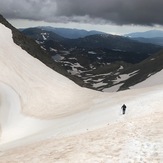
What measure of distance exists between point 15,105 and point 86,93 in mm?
20948

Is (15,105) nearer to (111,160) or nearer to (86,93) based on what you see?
(86,93)

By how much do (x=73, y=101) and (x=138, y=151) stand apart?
139 feet

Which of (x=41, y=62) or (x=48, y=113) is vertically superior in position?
(x=41, y=62)

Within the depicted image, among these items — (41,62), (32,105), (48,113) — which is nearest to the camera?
(48,113)

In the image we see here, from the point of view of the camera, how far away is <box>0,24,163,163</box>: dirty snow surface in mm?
20578

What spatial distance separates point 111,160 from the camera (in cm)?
1848

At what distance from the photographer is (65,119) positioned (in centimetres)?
4438

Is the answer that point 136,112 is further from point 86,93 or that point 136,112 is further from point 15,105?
point 86,93

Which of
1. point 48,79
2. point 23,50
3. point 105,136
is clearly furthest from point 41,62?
point 105,136

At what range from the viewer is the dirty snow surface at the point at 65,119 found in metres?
20.6

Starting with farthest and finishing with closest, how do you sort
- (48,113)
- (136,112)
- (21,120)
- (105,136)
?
(48,113) < (21,120) < (136,112) < (105,136)

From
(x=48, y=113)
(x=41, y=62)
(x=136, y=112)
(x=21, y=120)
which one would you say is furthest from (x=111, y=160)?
(x=41, y=62)

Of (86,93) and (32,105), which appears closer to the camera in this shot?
(32,105)

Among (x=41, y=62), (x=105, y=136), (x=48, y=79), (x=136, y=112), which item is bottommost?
(x=105, y=136)
